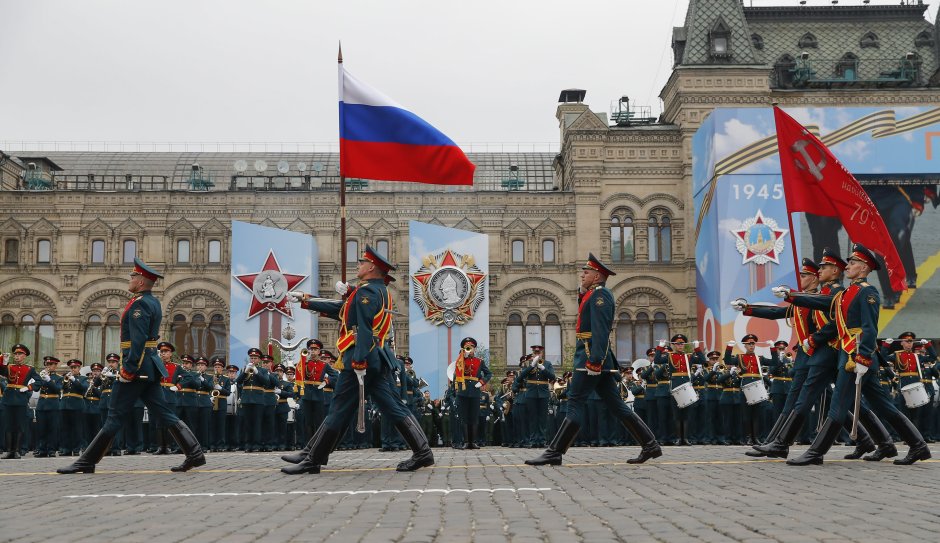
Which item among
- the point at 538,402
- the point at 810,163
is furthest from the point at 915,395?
the point at 538,402

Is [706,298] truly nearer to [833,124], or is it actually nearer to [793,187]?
[833,124]

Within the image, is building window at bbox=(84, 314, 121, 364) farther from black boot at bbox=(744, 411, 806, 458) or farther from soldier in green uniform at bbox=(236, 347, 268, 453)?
black boot at bbox=(744, 411, 806, 458)

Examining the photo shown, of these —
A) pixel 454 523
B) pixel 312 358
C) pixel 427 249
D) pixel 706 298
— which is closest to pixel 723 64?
pixel 706 298

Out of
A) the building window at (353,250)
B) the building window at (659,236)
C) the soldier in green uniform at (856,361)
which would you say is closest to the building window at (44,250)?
the building window at (353,250)

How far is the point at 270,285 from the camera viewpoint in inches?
1657

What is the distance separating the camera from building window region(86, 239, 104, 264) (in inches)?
1768

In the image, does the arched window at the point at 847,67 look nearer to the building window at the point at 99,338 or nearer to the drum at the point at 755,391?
the building window at the point at 99,338

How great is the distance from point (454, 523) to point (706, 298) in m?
35.2

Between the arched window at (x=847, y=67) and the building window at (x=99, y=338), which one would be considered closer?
the building window at (x=99, y=338)

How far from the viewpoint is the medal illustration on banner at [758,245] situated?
39.5 metres

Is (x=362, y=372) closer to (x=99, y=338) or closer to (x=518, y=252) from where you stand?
(x=518, y=252)

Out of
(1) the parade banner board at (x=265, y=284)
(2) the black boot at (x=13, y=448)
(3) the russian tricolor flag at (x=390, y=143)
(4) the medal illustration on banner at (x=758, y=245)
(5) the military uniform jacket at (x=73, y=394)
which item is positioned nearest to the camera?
(3) the russian tricolor flag at (x=390, y=143)

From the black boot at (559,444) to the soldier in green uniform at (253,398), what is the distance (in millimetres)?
10450

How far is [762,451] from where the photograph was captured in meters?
13.3
